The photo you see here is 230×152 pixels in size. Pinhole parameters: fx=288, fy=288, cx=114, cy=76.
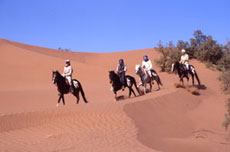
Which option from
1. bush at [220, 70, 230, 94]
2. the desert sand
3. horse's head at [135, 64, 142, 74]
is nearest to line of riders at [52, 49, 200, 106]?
horse's head at [135, 64, 142, 74]

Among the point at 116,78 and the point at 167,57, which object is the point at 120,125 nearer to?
the point at 116,78

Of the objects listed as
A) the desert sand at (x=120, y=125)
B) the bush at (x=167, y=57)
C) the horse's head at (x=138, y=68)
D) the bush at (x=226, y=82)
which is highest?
the bush at (x=167, y=57)

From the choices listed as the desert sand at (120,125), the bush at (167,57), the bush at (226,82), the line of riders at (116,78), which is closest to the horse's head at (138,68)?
the line of riders at (116,78)

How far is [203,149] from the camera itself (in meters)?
8.13

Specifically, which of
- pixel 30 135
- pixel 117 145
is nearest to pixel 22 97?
pixel 30 135

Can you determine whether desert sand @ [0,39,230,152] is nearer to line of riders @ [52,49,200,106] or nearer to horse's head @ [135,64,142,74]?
line of riders @ [52,49,200,106]

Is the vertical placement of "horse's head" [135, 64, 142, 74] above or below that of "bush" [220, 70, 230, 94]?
above

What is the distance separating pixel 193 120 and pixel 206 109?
9.81ft

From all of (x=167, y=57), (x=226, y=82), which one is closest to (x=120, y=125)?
(x=226, y=82)

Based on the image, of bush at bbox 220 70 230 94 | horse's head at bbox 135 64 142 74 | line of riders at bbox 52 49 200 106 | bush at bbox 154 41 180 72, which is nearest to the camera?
line of riders at bbox 52 49 200 106

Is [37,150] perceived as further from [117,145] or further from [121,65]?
[121,65]

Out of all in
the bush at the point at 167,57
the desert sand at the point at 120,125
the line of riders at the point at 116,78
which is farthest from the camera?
the bush at the point at 167,57

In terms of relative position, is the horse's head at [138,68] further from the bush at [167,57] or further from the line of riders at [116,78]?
the bush at [167,57]

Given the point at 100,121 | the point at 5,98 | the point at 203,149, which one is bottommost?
the point at 203,149
